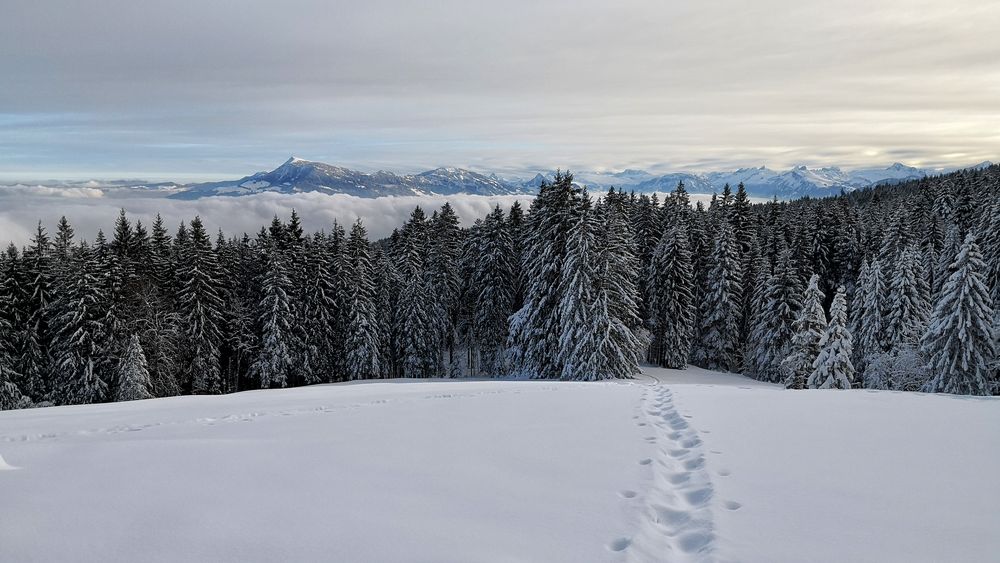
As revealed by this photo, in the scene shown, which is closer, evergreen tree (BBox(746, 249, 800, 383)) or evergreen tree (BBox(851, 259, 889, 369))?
evergreen tree (BBox(851, 259, 889, 369))

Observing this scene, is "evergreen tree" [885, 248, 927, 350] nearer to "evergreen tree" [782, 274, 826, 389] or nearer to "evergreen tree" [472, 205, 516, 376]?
"evergreen tree" [782, 274, 826, 389]

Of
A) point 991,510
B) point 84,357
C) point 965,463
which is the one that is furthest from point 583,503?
point 84,357

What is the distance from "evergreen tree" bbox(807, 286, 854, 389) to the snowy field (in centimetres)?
2005

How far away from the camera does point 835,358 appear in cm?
2848

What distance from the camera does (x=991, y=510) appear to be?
5.25m

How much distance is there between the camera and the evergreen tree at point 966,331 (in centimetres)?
2856

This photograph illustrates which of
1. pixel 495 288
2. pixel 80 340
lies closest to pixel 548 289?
pixel 495 288

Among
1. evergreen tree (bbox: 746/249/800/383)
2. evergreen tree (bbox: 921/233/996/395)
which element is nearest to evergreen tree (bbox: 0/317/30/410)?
Answer: evergreen tree (bbox: 921/233/996/395)

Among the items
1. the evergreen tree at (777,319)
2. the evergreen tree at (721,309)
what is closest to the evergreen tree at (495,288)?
the evergreen tree at (721,309)

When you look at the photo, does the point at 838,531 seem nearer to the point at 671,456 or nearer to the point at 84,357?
the point at 671,456

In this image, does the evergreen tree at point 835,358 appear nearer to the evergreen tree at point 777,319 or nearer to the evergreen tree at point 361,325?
the evergreen tree at point 777,319

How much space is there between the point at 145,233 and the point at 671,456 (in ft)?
178

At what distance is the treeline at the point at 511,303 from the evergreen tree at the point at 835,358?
131 mm

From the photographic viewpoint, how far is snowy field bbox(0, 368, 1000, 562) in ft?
14.8
